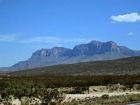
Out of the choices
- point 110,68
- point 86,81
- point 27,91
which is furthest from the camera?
point 110,68

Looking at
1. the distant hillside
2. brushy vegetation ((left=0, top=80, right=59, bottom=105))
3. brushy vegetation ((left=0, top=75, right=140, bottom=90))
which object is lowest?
brushy vegetation ((left=0, top=80, right=59, bottom=105))

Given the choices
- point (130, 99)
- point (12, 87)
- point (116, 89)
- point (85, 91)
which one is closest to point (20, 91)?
point (12, 87)

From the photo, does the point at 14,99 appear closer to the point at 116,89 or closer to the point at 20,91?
the point at 20,91

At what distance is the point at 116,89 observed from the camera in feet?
132

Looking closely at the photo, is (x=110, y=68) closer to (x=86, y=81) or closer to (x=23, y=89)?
(x=86, y=81)

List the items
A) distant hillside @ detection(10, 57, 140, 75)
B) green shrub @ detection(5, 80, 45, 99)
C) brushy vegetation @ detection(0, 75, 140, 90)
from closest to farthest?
1. green shrub @ detection(5, 80, 45, 99)
2. brushy vegetation @ detection(0, 75, 140, 90)
3. distant hillside @ detection(10, 57, 140, 75)

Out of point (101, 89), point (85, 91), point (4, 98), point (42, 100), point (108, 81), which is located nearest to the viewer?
point (42, 100)

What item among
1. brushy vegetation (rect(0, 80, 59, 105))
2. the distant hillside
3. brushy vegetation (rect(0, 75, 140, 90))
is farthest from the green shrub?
the distant hillside

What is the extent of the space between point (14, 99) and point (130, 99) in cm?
1192

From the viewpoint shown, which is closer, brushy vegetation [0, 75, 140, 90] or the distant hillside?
brushy vegetation [0, 75, 140, 90]

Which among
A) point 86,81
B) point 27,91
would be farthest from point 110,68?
point 27,91

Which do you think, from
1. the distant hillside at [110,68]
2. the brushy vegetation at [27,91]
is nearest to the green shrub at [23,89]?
the brushy vegetation at [27,91]

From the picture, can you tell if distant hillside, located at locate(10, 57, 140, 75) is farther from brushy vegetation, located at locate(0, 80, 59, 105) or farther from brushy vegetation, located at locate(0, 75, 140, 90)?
brushy vegetation, located at locate(0, 80, 59, 105)

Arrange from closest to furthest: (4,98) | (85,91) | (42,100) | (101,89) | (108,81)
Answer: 1. (42,100)
2. (4,98)
3. (85,91)
4. (101,89)
5. (108,81)
